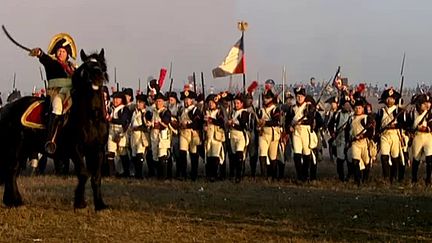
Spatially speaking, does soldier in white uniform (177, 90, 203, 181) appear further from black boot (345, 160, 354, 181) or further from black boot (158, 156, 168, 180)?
black boot (345, 160, 354, 181)

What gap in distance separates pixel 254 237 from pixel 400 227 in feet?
7.63

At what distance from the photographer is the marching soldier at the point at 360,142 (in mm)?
16625

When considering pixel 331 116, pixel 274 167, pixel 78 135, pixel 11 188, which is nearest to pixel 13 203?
pixel 11 188

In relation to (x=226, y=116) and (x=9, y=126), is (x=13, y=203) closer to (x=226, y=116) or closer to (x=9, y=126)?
(x=9, y=126)

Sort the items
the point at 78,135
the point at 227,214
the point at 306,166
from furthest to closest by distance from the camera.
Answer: the point at 306,166 < the point at 227,214 < the point at 78,135

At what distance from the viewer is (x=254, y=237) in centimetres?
990

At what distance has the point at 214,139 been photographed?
18.0m

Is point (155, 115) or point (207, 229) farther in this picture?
point (155, 115)

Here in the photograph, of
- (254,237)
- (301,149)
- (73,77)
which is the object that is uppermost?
(73,77)

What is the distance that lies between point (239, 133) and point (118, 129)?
10.8ft

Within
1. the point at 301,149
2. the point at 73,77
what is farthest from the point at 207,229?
the point at 301,149

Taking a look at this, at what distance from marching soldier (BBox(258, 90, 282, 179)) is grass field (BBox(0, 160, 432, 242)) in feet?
4.08

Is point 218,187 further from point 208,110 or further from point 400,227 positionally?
point 400,227

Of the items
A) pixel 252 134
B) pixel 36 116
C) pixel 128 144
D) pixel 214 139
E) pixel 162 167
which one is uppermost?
pixel 36 116
